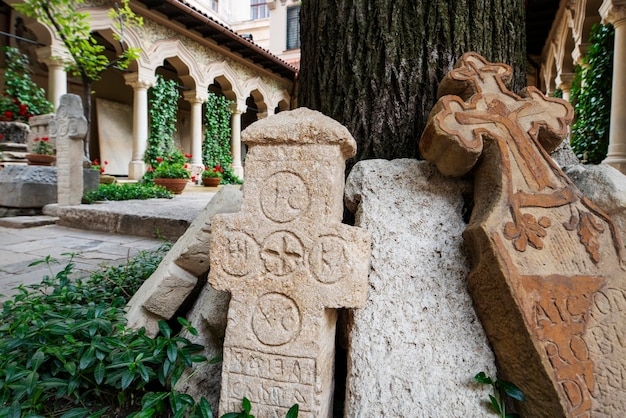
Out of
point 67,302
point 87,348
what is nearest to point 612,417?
point 87,348

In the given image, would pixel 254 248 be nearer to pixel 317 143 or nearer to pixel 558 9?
pixel 317 143

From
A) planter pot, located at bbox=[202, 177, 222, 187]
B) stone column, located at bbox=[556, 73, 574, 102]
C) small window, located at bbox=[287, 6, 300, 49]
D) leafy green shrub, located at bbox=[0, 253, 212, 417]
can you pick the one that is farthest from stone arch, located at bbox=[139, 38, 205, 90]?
leafy green shrub, located at bbox=[0, 253, 212, 417]

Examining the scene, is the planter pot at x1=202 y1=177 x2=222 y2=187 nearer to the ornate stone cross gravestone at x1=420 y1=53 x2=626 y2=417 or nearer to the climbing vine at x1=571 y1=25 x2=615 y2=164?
the climbing vine at x1=571 y1=25 x2=615 y2=164

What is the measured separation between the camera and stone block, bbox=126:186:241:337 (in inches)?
56.2

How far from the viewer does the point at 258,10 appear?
24.3 meters

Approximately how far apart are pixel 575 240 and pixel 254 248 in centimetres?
95

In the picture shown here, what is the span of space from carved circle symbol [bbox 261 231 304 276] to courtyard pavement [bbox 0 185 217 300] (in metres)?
2.04

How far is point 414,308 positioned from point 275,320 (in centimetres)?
43

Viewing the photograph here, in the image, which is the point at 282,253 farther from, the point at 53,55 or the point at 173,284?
the point at 53,55

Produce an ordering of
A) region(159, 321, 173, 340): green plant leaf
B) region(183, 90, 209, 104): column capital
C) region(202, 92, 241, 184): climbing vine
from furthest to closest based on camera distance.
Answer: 1. region(202, 92, 241, 184): climbing vine
2. region(183, 90, 209, 104): column capital
3. region(159, 321, 173, 340): green plant leaf

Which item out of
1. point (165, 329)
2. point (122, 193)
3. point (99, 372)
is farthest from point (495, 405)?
point (122, 193)

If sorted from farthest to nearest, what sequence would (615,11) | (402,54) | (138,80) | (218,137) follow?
(218,137) → (138,80) → (615,11) → (402,54)

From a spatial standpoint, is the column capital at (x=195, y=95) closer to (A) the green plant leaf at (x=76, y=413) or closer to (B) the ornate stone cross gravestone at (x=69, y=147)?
(B) the ornate stone cross gravestone at (x=69, y=147)

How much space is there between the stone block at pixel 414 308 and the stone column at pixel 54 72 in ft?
28.0
